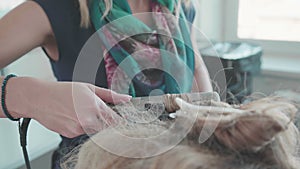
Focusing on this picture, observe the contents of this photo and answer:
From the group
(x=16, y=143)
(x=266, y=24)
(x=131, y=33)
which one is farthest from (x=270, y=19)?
(x=16, y=143)

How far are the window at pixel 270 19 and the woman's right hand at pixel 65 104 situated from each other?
1.45 m

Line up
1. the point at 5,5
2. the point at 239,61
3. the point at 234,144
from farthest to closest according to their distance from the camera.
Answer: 1. the point at 239,61
2. the point at 5,5
3. the point at 234,144

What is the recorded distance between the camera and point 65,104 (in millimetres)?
574

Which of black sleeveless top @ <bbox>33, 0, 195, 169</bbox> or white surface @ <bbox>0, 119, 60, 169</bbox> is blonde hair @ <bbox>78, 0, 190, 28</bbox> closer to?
black sleeveless top @ <bbox>33, 0, 195, 169</bbox>

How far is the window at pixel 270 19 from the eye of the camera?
180 cm

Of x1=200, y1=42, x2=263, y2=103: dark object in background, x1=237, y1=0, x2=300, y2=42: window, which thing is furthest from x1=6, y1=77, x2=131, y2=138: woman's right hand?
x1=237, y1=0, x2=300, y2=42: window

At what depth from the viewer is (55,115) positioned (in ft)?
1.93

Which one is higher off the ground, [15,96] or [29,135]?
[15,96]

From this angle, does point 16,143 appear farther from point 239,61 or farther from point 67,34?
point 239,61

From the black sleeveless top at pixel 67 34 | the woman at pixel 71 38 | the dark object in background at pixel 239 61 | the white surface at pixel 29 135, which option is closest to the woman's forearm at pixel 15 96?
the woman at pixel 71 38

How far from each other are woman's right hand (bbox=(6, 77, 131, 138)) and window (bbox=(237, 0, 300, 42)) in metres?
1.45

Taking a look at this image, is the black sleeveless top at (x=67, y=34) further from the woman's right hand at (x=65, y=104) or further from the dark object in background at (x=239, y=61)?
the dark object in background at (x=239, y=61)

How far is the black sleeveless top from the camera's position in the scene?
0.82 metres

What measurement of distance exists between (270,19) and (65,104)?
1498 mm
